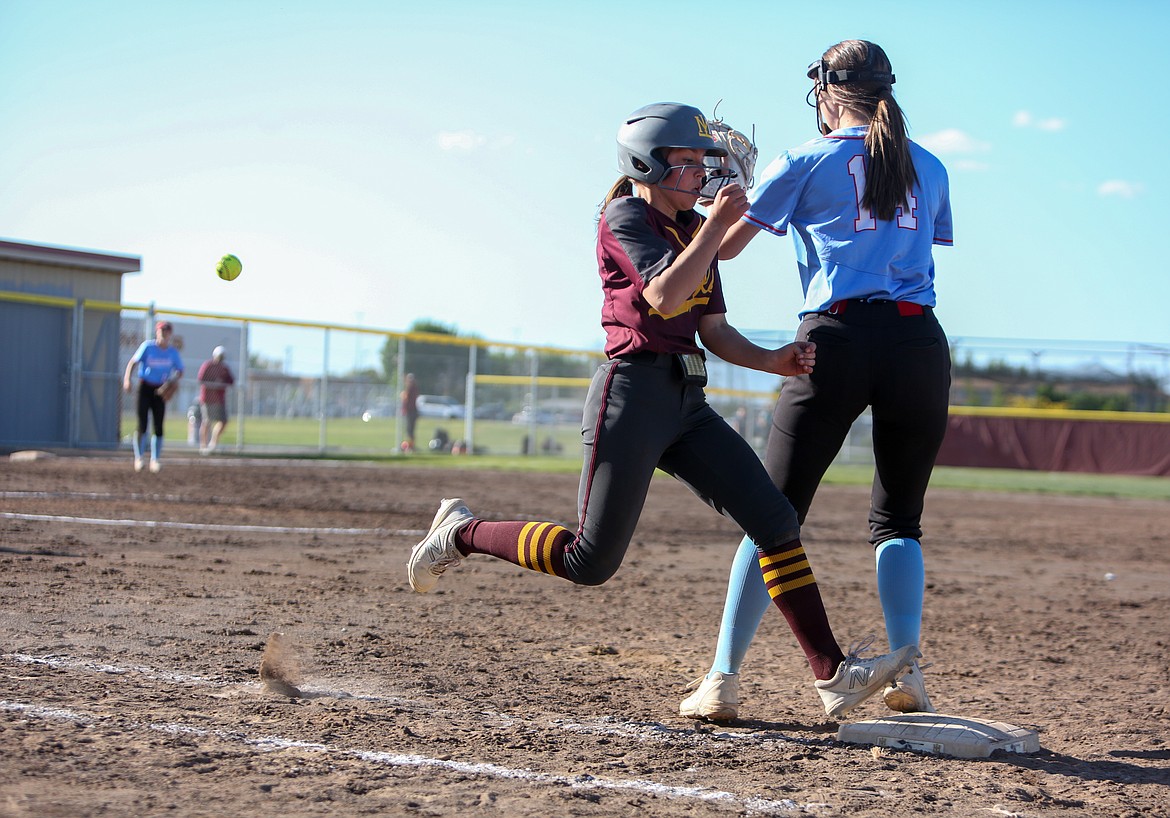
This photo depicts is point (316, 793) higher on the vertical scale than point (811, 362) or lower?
lower

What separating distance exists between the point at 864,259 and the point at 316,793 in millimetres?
2199

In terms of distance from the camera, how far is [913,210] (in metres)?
3.51

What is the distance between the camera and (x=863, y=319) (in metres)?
3.46

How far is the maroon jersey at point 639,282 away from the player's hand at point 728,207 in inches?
6.8

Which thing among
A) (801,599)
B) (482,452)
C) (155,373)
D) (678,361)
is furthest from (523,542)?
(482,452)

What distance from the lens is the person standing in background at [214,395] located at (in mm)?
19906

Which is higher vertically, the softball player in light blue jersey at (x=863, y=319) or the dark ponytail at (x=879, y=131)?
→ the dark ponytail at (x=879, y=131)

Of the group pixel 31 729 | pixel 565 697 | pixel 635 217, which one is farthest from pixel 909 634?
pixel 31 729

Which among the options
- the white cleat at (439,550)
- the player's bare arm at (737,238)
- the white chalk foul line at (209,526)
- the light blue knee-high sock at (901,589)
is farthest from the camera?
the white chalk foul line at (209,526)

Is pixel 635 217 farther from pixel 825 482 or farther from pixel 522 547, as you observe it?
pixel 825 482

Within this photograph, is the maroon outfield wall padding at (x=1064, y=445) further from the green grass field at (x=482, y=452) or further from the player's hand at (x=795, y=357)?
the player's hand at (x=795, y=357)

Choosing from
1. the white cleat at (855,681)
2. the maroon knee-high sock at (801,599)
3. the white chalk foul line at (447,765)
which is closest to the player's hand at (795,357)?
the maroon knee-high sock at (801,599)

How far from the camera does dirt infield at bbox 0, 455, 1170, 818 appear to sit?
105 inches

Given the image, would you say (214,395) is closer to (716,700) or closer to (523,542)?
(523,542)
